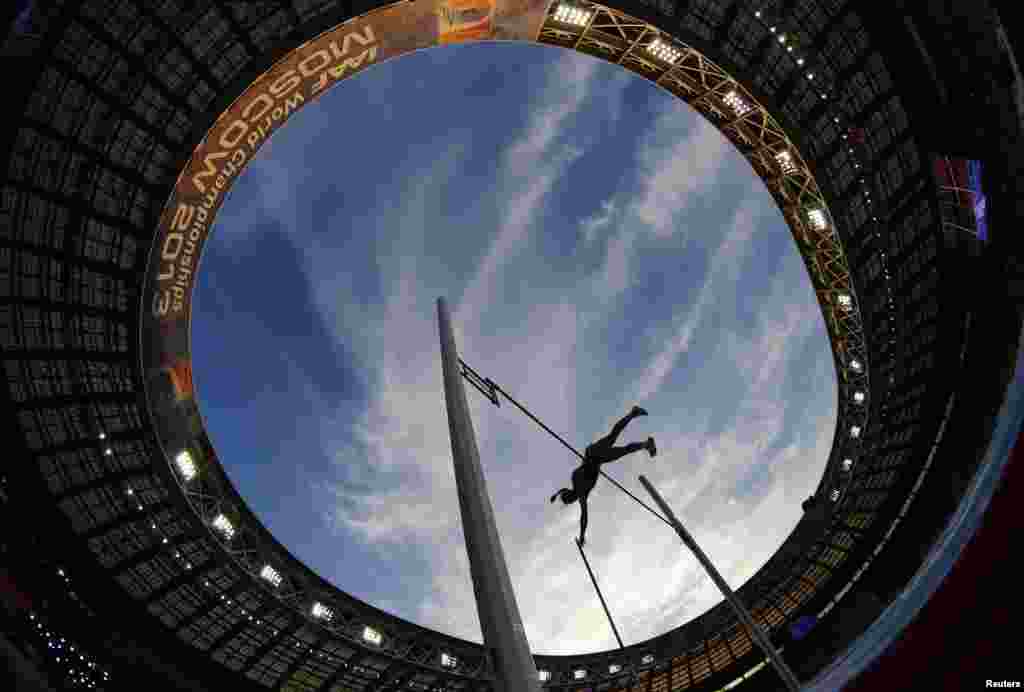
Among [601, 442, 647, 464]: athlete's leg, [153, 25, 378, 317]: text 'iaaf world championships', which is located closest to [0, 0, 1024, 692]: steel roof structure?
[153, 25, 378, 317]: text 'iaaf world championships'

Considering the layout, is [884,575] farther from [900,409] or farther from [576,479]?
[576,479]

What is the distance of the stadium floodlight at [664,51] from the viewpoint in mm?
26922

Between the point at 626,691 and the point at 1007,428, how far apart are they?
42.0 meters

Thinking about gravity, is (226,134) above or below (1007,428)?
above

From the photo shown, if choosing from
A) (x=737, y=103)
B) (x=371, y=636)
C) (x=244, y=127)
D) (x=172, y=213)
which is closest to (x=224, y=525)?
(x=371, y=636)

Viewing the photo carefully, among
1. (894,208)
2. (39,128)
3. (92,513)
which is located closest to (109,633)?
(92,513)

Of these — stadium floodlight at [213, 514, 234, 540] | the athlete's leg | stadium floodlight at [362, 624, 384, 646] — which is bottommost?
the athlete's leg

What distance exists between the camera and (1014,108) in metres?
11.2

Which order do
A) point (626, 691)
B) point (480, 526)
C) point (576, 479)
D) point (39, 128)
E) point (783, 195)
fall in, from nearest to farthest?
point (480, 526)
point (576, 479)
point (39, 128)
point (783, 195)
point (626, 691)

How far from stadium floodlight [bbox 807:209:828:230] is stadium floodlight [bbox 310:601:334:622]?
33953mm

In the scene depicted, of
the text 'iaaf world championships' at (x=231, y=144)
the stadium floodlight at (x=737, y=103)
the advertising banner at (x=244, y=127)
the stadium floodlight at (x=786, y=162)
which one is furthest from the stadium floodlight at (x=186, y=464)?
the stadium floodlight at (x=786, y=162)

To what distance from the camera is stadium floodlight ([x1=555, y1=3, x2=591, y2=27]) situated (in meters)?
26.5

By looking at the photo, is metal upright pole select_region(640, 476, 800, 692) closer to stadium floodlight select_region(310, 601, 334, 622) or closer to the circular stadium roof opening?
the circular stadium roof opening

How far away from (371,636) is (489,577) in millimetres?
33794
